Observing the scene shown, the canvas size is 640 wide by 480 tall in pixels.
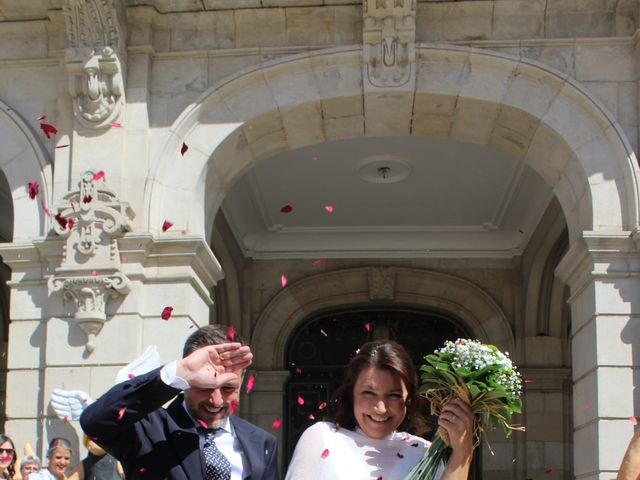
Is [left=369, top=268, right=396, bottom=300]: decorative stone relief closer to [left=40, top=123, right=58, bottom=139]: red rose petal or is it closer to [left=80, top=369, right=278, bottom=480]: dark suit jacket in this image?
[left=40, top=123, right=58, bottom=139]: red rose petal

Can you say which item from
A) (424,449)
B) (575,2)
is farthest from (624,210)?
(424,449)

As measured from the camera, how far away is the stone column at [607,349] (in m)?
7.76

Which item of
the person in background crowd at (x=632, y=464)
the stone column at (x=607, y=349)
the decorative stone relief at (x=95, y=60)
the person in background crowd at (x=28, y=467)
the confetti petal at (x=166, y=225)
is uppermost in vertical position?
the decorative stone relief at (x=95, y=60)

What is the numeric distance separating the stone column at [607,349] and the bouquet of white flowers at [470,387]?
167 inches

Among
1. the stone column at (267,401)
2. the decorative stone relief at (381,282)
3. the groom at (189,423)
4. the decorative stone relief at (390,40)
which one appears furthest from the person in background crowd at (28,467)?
the decorative stone relief at (381,282)

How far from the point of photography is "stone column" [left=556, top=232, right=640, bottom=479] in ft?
25.5

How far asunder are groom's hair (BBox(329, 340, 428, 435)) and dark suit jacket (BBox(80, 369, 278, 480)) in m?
0.41

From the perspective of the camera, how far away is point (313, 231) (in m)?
13.8

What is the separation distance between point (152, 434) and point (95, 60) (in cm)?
545

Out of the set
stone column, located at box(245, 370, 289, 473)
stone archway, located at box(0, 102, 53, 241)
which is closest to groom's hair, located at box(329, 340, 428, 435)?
stone archway, located at box(0, 102, 53, 241)

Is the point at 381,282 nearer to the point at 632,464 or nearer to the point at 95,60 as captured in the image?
the point at 95,60

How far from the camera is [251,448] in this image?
144 inches

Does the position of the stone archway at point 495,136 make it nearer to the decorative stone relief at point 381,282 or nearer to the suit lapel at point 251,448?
the suit lapel at point 251,448

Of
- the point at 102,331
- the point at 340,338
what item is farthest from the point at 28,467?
the point at 340,338
